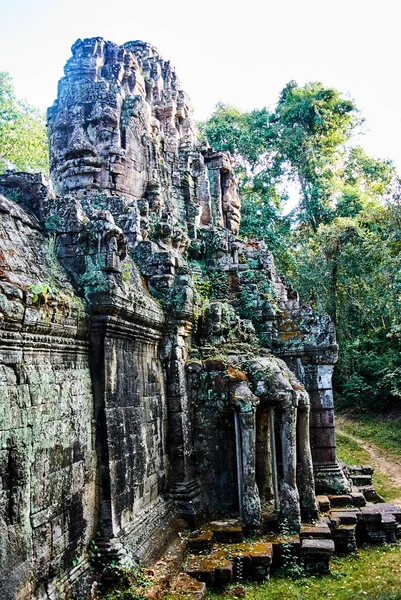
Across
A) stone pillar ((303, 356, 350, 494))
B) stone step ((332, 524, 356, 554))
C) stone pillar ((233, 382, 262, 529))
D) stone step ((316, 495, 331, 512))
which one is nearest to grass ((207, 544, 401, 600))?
stone step ((332, 524, 356, 554))

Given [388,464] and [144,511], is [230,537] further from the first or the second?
[388,464]

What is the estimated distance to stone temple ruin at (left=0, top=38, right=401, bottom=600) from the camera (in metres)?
4.87

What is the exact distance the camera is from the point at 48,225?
653 cm

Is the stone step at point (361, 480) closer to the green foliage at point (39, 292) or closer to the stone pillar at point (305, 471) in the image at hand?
the stone pillar at point (305, 471)

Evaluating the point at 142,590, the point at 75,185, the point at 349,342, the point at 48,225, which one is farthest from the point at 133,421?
the point at 349,342

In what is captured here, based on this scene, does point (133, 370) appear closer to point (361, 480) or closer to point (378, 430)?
point (361, 480)

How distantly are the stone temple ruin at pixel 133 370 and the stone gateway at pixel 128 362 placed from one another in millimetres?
27

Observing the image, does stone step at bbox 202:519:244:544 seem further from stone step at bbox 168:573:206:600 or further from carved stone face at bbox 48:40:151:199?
carved stone face at bbox 48:40:151:199

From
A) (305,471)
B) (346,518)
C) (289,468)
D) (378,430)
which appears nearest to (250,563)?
(289,468)

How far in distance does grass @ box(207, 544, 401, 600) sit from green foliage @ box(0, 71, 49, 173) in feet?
72.8

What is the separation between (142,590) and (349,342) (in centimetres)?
1950

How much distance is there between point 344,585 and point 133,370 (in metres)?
3.97

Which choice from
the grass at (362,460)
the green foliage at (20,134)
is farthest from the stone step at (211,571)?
the green foliage at (20,134)

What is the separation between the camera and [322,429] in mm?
11094
